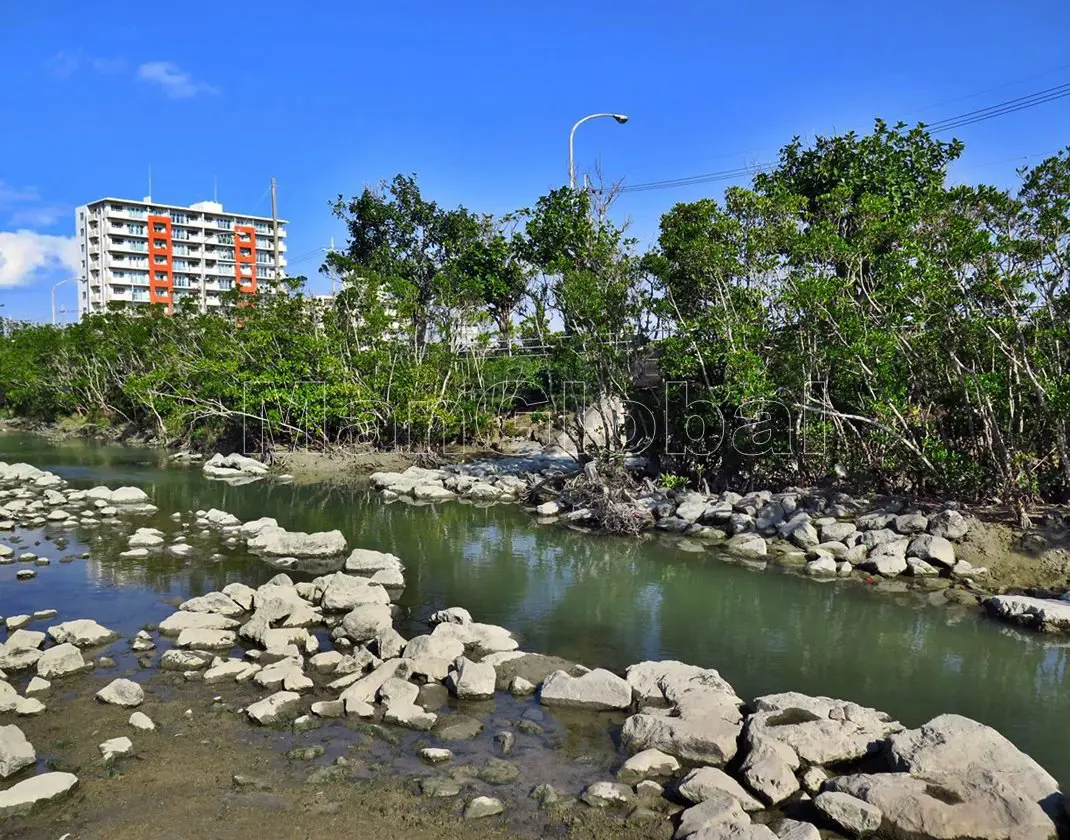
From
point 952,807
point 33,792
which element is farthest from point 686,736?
point 33,792

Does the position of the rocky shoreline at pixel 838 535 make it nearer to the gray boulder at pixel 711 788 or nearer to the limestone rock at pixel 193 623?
the gray boulder at pixel 711 788

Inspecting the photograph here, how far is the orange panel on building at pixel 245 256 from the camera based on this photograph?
3760 inches

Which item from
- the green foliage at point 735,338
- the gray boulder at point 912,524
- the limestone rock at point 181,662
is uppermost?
the green foliage at point 735,338

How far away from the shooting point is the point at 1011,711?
905cm

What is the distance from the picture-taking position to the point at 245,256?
9694 centimetres

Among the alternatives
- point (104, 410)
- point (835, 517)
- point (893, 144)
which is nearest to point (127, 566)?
point (835, 517)

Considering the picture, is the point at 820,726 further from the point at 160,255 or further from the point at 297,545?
the point at 160,255

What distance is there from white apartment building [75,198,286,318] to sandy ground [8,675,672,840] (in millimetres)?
84097

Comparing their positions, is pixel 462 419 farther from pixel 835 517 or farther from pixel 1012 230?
pixel 1012 230

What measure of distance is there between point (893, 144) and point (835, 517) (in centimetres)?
982

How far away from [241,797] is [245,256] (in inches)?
3876

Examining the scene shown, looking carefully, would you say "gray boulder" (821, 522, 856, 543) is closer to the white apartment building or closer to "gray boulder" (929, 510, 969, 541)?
"gray boulder" (929, 510, 969, 541)

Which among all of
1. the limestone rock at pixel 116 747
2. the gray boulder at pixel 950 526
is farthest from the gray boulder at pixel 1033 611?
the limestone rock at pixel 116 747

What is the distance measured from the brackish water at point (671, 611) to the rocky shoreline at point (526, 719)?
976mm
